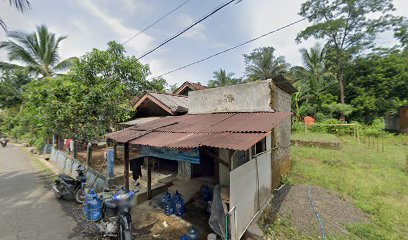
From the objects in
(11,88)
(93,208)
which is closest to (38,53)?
(11,88)

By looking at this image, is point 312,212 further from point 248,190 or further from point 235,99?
point 235,99

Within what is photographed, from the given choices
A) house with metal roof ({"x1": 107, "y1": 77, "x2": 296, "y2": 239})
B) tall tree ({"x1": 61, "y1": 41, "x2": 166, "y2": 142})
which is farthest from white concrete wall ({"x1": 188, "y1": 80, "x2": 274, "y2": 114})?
tall tree ({"x1": 61, "y1": 41, "x2": 166, "y2": 142})

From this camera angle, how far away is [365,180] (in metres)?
8.33

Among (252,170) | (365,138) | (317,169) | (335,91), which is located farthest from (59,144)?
(335,91)

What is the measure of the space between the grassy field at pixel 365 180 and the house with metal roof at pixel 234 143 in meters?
1.44

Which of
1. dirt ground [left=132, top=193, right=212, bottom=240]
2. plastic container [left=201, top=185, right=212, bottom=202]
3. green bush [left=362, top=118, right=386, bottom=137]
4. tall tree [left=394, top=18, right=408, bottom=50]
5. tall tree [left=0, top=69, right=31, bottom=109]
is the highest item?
tall tree [left=394, top=18, right=408, bottom=50]

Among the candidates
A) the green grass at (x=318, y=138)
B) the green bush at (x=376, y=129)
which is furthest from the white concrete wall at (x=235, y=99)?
the green bush at (x=376, y=129)

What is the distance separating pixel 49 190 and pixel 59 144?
330 inches

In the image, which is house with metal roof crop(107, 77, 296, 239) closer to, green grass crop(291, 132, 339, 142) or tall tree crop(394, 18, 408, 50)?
green grass crop(291, 132, 339, 142)

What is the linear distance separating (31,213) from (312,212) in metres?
9.14

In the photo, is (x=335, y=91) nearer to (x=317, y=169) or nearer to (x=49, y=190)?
(x=317, y=169)

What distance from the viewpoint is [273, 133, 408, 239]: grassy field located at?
17.1 feet

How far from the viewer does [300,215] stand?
5.93 metres

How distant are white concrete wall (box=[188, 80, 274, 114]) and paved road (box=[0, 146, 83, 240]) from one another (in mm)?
6125
